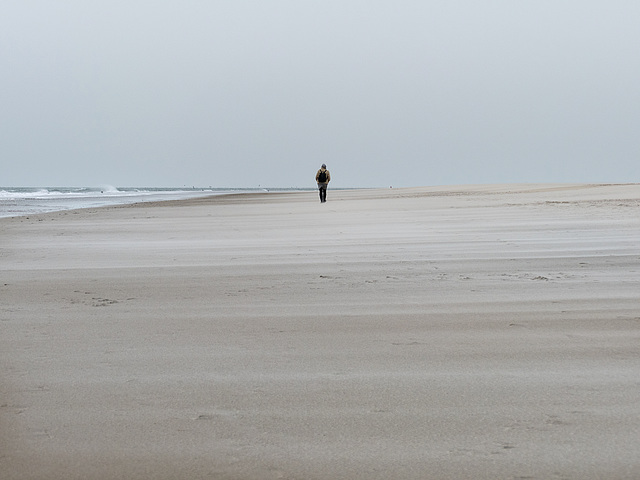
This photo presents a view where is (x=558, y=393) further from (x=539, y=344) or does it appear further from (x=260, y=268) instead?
(x=260, y=268)

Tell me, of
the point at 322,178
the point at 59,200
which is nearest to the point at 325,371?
the point at 322,178

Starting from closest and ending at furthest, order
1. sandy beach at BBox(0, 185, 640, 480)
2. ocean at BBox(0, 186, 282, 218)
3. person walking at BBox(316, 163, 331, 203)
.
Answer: sandy beach at BBox(0, 185, 640, 480) < ocean at BBox(0, 186, 282, 218) < person walking at BBox(316, 163, 331, 203)

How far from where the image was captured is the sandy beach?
2.25 meters

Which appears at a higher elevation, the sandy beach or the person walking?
the person walking

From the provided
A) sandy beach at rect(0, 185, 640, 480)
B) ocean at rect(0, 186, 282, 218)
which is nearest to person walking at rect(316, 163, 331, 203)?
ocean at rect(0, 186, 282, 218)

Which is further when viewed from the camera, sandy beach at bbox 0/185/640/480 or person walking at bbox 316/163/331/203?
person walking at bbox 316/163/331/203

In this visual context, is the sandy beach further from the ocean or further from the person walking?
the person walking

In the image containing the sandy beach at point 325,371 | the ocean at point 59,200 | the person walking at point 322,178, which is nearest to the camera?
the sandy beach at point 325,371

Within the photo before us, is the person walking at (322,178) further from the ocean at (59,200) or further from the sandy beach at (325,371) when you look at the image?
the sandy beach at (325,371)

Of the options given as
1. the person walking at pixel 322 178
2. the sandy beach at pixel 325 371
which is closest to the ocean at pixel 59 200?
the person walking at pixel 322 178

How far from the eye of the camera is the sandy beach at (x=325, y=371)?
2.25 m

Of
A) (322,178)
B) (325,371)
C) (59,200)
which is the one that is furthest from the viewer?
(59,200)

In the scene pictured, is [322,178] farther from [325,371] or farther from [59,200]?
[325,371]

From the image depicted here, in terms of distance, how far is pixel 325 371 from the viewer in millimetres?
3207
